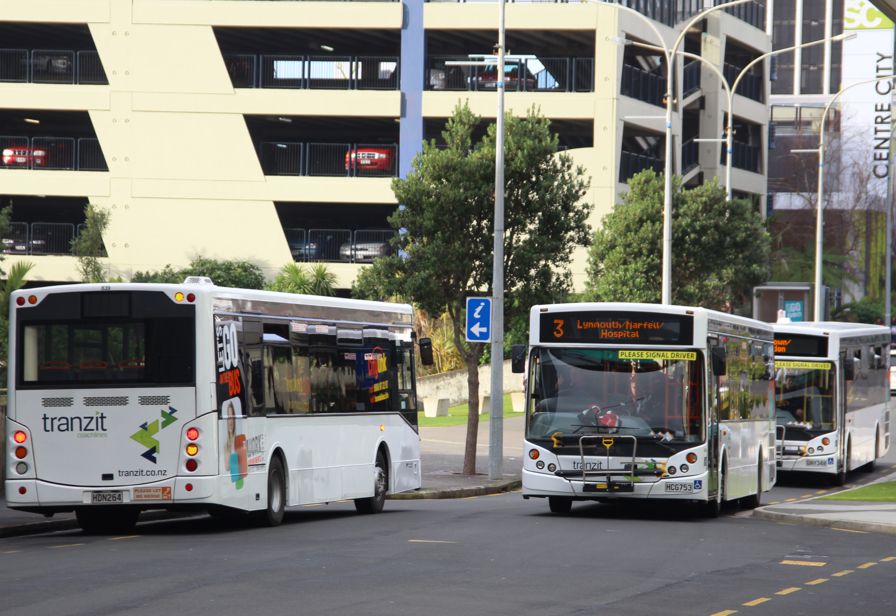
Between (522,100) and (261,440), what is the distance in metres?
38.4

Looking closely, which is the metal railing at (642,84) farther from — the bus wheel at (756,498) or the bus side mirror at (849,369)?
the bus wheel at (756,498)

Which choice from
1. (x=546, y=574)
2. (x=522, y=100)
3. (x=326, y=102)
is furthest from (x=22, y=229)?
(x=546, y=574)

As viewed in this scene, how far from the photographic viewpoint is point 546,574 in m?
13.8

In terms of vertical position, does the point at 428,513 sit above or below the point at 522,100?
below

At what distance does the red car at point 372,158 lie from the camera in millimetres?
57125

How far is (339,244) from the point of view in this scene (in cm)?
5825

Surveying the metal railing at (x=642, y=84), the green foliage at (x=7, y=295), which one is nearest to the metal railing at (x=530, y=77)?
the metal railing at (x=642, y=84)

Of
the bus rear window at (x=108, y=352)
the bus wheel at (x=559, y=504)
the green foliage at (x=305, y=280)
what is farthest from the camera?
the green foliage at (x=305, y=280)

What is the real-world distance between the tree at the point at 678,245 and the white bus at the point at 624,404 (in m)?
23.2

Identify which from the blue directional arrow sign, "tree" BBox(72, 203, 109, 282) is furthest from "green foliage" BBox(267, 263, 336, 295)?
the blue directional arrow sign

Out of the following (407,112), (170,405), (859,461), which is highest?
(407,112)

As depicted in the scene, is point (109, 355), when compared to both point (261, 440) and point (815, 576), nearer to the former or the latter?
point (261, 440)

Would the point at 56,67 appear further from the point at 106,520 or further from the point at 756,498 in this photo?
the point at 106,520

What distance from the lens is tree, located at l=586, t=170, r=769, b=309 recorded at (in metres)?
44.8
